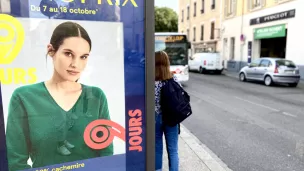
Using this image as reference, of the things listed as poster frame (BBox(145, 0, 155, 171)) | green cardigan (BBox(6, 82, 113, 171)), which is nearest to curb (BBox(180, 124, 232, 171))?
poster frame (BBox(145, 0, 155, 171))

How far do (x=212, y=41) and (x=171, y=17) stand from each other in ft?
65.7

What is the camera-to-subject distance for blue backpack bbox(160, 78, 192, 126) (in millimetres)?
2838

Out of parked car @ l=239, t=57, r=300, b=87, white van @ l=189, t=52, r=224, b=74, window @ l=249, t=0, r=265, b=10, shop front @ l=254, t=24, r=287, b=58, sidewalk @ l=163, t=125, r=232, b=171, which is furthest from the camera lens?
white van @ l=189, t=52, r=224, b=74

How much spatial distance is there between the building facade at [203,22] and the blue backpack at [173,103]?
81.5 ft

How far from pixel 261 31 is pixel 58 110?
66.5ft

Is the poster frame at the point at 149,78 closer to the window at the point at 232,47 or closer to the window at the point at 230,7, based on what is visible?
the window at the point at 230,7

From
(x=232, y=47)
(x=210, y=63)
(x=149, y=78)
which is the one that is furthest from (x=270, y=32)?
(x=149, y=78)

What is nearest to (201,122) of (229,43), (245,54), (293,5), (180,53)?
(180,53)

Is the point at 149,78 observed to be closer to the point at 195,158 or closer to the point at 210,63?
the point at 195,158

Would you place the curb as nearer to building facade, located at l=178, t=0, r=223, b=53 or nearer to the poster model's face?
the poster model's face

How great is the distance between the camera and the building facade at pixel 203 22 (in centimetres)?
2719

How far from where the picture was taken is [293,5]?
53.8 ft

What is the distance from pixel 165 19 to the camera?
4547 centimetres

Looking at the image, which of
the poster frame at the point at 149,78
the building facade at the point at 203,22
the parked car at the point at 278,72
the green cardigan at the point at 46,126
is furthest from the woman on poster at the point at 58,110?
the building facade at the point at 203,22
